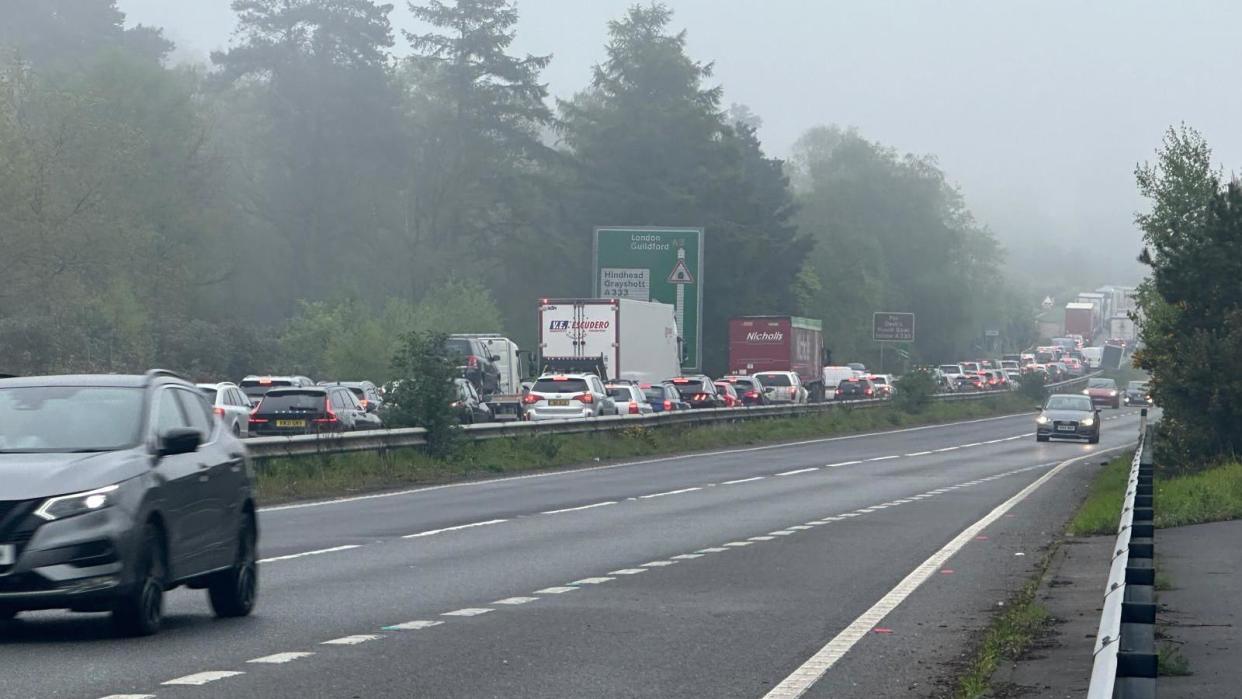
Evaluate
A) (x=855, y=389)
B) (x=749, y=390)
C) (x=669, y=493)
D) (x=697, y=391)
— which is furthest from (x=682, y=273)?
(x=669, y=493)

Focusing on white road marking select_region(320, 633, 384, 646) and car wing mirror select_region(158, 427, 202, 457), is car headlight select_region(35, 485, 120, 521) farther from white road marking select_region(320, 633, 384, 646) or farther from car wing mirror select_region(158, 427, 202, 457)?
white road marking select_region(320, 633, 384, 646)

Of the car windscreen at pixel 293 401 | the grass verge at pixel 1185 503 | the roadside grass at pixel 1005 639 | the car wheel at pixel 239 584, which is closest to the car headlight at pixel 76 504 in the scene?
the car wheel at pixel 239 584

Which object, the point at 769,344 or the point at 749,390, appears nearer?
the point at 749,390

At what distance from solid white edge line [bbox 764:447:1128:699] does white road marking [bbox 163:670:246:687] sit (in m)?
2.67

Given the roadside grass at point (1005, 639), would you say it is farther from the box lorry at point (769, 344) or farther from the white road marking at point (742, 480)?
the box lorry at point (769, 344)

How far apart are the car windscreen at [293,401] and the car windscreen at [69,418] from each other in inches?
1009

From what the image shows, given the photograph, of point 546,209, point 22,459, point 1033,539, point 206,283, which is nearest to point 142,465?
point 22,459

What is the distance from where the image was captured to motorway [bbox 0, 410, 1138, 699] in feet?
32.2


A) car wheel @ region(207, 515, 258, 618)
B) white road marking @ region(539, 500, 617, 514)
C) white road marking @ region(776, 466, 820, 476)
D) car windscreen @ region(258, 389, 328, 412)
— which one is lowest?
white road marking @ region(776, 466, 820, 476)

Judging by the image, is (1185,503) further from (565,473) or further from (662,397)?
(662,397)

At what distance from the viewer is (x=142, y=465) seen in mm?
11430

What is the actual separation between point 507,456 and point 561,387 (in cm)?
1154

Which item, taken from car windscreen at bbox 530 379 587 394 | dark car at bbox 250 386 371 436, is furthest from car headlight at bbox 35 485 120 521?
car windscreen at bbox 530 379 587 394

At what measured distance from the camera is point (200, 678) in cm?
962
